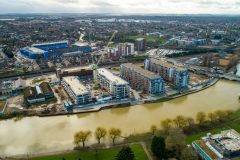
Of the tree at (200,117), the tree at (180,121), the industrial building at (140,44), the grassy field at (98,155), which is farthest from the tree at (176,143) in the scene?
the industrial building at (140,44)

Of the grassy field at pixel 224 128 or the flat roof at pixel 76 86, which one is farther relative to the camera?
the flat roof at pixel 76 86

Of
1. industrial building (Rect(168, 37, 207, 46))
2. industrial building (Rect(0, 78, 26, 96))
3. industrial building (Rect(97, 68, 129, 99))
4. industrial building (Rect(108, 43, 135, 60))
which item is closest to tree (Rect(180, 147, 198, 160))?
industrial building (Rect(97, 68, 129, 99))

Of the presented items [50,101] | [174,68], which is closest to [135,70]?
[174,68]

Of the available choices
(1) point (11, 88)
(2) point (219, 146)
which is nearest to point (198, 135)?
(2) point (219, 146)

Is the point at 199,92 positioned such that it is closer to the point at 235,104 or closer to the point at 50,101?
the point at 235,104

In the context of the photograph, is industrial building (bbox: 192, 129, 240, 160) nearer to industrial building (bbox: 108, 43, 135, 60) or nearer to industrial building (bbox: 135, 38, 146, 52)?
industrial building (bbox: 108, 43, 135, 60)

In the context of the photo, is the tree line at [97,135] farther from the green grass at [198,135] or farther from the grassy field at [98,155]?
the green grass at [198,135]

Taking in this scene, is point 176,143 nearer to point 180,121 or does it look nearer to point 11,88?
point 180,121
